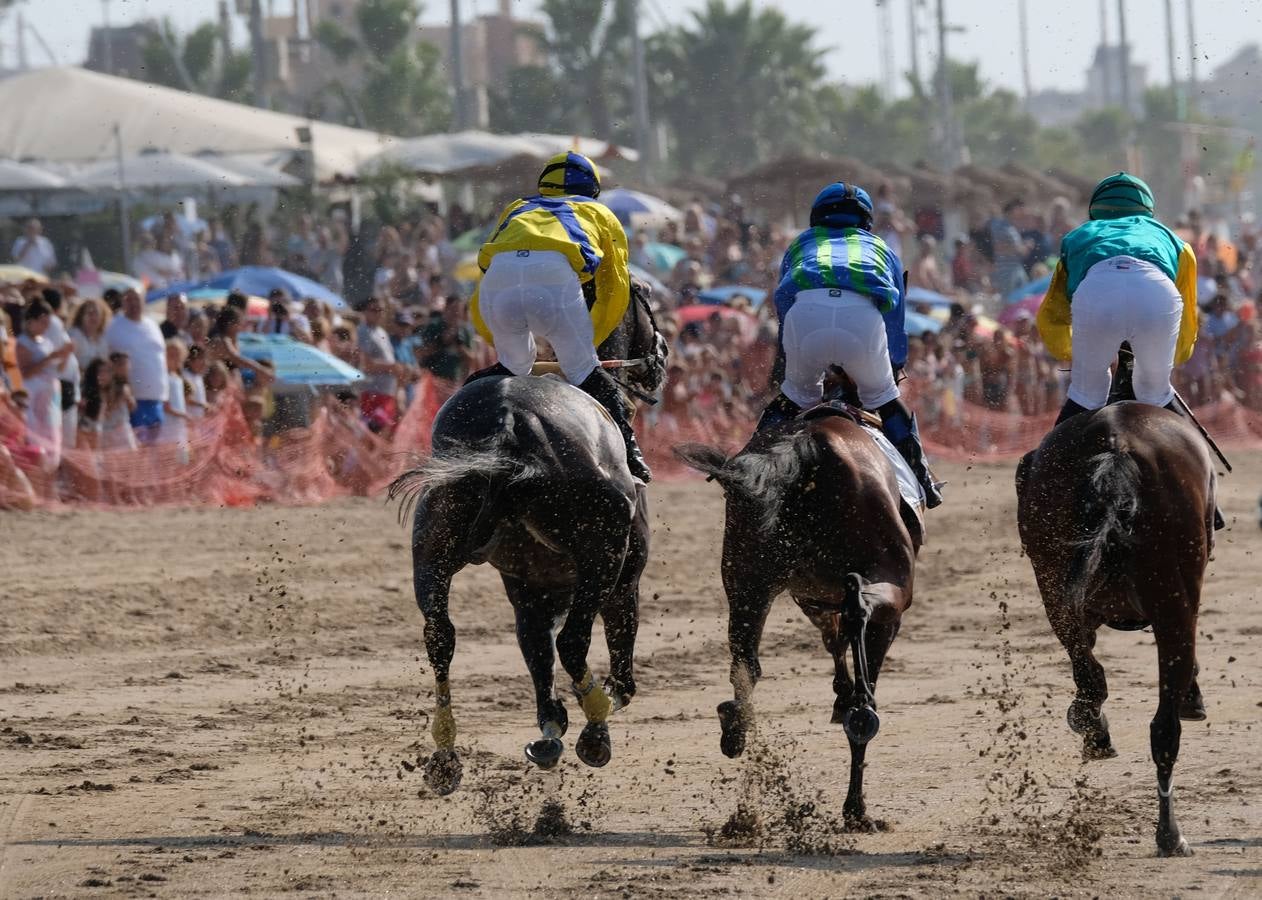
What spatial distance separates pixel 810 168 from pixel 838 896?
81.4ft

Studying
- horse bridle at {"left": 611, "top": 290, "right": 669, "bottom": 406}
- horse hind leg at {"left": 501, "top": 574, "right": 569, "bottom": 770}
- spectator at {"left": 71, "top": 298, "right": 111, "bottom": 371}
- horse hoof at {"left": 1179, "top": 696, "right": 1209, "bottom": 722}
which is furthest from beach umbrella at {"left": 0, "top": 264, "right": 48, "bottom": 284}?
horse hoof at {"left": 1179, "top": 696, "right": 1209, "bottom": 722}

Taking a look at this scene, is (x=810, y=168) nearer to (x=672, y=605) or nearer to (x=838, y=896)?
(x=672, y=605)

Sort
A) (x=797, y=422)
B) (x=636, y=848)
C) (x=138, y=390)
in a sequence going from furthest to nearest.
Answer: (x=138, y=390), (x=797, y=422), (x=636, y=848)

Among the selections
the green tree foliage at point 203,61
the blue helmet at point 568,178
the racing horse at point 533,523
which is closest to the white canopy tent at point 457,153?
the blue helmet at point 568,178

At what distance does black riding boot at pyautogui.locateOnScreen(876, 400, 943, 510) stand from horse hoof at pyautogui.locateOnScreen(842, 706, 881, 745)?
1193mm

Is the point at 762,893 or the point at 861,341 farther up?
the point at 861,341

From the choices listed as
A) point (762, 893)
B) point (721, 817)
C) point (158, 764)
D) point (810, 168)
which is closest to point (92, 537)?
point (158, 764)

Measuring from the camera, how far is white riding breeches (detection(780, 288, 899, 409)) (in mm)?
7645

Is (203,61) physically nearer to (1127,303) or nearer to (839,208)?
(839,208)

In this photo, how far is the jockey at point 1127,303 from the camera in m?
7.36

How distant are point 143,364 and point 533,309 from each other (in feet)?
27.8

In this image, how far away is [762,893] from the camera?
6191 millimetres

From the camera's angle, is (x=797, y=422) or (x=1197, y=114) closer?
(x=797, y=422)

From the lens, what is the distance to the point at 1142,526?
6.77m
